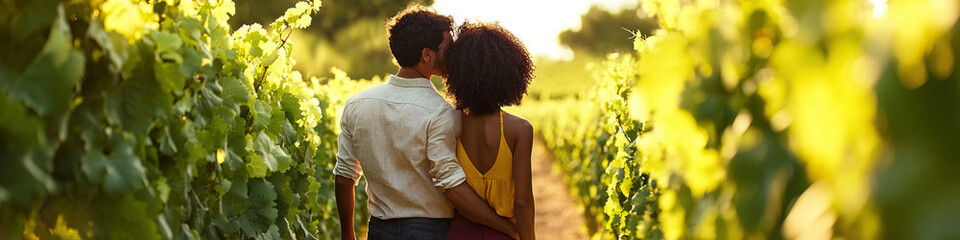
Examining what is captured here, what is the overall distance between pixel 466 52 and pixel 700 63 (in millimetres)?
1695

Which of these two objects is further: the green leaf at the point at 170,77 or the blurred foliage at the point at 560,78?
the blurred foliage at the point at 560,78

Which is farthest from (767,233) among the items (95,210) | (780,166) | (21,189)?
(95,210)

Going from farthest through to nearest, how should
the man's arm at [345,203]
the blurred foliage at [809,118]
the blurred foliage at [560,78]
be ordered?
the blurred foliage at [560,78]
the man's arm at [345,203]
the blurred foliage at [809,118]

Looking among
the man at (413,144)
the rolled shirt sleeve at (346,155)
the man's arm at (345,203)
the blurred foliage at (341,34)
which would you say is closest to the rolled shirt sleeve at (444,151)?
the man at (413,144)

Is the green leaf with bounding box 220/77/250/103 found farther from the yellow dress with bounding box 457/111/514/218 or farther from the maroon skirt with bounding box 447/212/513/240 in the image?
the maroon skirt with bounding box 447/212/513/240

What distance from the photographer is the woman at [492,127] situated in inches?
117

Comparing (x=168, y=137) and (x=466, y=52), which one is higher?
(x=466, y=52)

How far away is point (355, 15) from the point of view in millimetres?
21906

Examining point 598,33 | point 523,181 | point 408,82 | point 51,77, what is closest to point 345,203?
point 408,82

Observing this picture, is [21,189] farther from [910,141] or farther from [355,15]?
[355,15]

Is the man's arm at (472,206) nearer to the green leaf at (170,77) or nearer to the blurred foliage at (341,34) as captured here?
the green leaf at (170,77)

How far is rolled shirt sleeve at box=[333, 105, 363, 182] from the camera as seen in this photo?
10.8 feet

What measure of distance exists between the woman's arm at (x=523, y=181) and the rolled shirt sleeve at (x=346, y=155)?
2.41 ft

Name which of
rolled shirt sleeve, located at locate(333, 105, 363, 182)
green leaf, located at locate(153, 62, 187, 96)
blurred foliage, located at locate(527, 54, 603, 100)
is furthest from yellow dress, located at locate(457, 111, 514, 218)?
blurred foliage, located at locate(527, 54, 603, 100)
